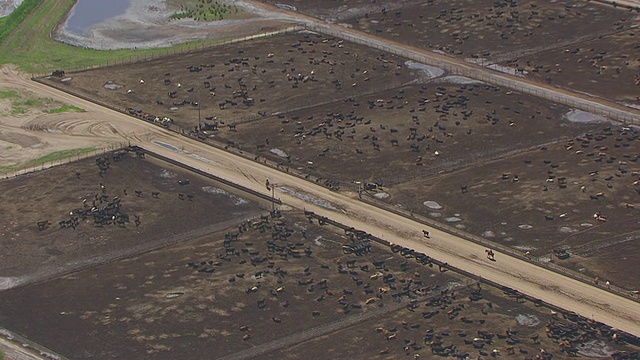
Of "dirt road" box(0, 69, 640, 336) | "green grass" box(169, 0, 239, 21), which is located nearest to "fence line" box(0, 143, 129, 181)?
"dirt road" box(0, 69, 640, 336)

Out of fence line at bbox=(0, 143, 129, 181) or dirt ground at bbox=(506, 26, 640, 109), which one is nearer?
fence line at bbox=(0, 143, 129, 181)

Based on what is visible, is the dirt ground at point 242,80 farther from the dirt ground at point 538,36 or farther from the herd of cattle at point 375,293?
the herd of cattle at point 375,293

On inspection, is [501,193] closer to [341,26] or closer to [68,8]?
[341,26]

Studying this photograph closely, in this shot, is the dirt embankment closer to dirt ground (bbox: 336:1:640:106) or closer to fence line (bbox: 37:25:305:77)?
fence line (bbox: 37:25:305:77)

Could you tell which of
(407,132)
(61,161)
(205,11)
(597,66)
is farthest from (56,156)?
(597,66)

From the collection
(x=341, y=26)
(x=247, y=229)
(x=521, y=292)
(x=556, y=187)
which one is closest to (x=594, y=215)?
(x=556, y=187)

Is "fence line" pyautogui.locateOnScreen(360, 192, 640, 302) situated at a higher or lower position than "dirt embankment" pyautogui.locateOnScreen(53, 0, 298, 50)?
lower

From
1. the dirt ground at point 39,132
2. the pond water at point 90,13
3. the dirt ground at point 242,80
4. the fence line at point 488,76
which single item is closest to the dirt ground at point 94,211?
the dirt ground at point 39,132
